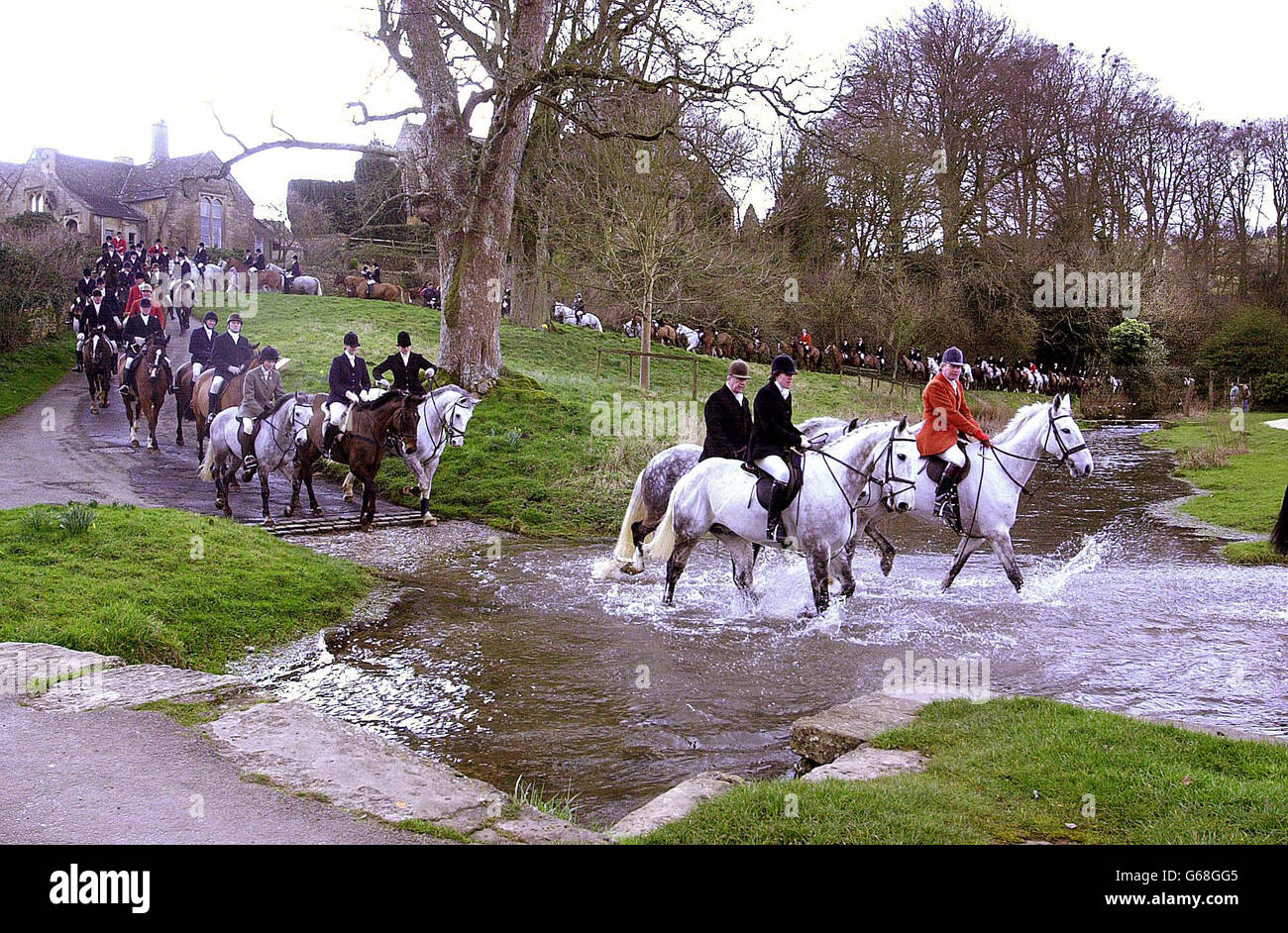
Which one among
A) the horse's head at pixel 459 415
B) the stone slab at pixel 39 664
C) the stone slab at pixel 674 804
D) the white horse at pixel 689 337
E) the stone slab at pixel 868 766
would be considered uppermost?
the white horse at pixel 689 337

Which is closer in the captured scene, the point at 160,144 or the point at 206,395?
the point at 206,395

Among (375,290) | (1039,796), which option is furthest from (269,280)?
(1039,796)

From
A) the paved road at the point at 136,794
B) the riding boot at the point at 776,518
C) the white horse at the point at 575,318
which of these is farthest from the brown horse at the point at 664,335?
the paved road at the point at 136,794

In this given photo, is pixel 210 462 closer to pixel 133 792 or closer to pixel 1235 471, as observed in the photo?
pixel 133 792

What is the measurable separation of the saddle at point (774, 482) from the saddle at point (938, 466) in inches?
78.2

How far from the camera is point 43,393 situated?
2255 centimetres

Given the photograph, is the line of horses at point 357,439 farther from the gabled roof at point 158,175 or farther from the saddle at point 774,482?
the gabled roof at point 158,175

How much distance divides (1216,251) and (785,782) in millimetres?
51151

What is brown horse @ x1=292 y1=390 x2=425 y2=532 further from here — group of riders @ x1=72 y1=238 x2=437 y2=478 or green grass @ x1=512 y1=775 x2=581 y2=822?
green grass @ x1=512 y1=775 x2=581 y2=822

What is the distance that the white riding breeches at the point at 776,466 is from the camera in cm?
888

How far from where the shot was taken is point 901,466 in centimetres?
944

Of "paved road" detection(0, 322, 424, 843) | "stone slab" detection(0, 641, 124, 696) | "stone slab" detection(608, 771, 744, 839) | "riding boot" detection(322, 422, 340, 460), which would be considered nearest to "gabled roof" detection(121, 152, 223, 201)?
"riding boot" detection(322, 422, 340, 460)

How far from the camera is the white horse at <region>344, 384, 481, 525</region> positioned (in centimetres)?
1311

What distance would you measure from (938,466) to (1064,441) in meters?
1.33
